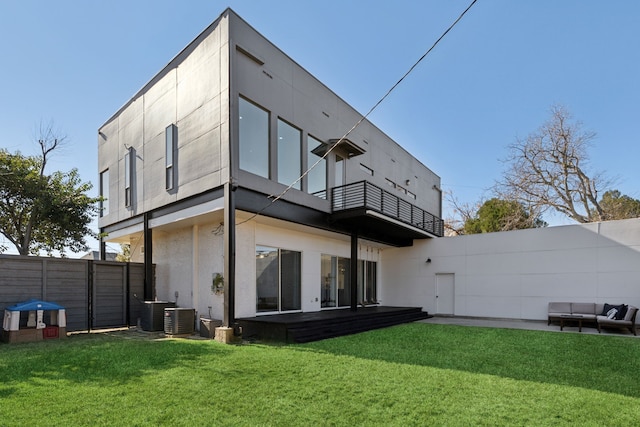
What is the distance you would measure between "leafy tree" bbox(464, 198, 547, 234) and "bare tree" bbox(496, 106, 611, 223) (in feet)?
1.82

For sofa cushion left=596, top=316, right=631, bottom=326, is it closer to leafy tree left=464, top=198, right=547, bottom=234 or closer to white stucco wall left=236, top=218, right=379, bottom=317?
white stucco wall left=236, top=218, right=379, bottom=317

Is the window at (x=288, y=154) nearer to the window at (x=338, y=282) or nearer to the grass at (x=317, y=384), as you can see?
the window at (x=338, y=282)

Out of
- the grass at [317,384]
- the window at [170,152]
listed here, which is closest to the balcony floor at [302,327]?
the grass at [317,384]

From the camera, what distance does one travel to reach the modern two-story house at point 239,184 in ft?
31.1

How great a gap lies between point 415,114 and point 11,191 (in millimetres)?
15889

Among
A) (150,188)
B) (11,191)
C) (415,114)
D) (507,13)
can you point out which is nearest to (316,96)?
(415,114)

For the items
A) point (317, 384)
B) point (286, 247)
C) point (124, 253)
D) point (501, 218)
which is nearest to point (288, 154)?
point (286, 247)

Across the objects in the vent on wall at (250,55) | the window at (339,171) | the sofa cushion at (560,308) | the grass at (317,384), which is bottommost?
the sofa cushion at (560,308)

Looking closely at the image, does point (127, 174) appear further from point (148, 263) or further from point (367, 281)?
point (367, 281)

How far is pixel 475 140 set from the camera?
69.4 ft

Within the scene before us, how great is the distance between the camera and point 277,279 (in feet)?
37.3

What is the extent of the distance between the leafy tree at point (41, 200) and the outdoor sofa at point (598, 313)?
58.9 feet

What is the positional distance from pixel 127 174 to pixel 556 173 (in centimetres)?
2267

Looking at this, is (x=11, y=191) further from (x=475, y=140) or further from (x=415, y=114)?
(x=475, y=140)
